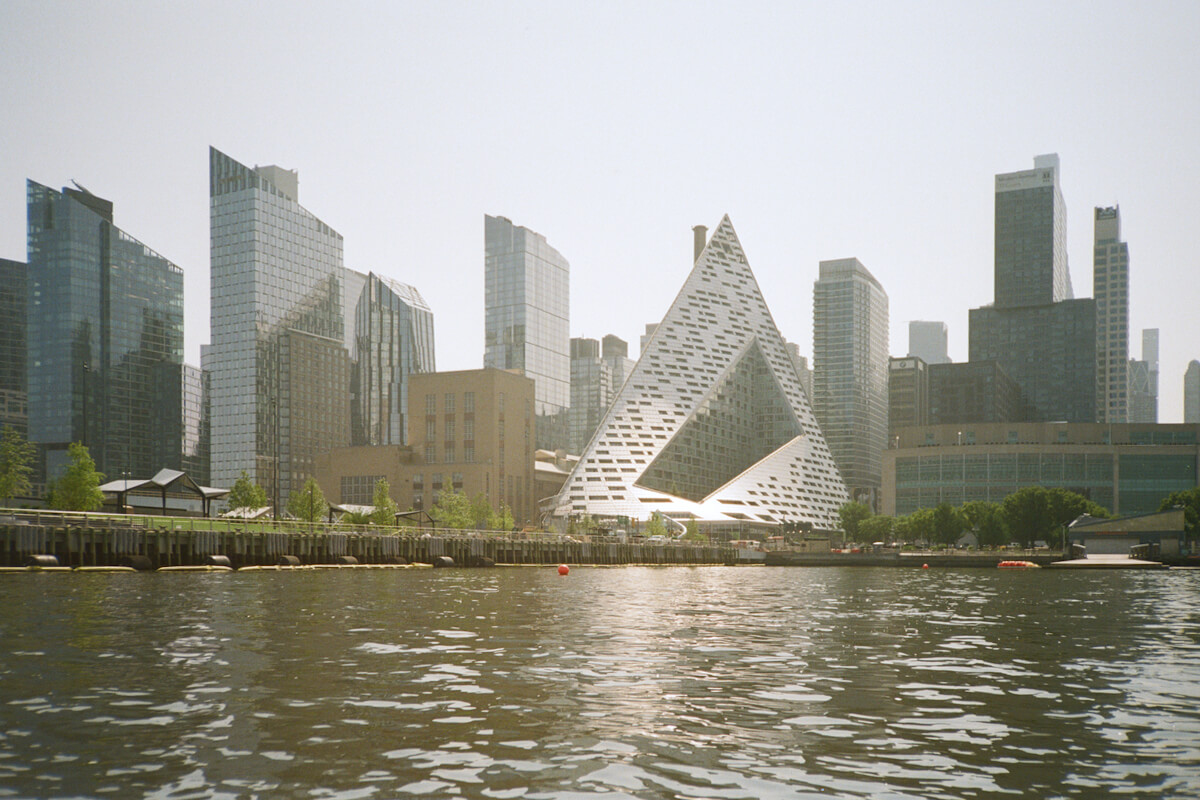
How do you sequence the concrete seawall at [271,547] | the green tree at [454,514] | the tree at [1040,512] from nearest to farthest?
the concrete seawall at [271,547] < the green tree at [454,514] < the tree at [1040,512]

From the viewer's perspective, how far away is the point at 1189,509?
156625mm

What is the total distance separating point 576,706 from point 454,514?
134639mm

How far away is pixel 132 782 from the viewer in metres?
12.4

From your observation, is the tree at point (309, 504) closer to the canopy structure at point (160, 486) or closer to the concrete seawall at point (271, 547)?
the concrete seawall at point (271, 547)

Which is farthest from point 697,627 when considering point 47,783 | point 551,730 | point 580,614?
point 47,783

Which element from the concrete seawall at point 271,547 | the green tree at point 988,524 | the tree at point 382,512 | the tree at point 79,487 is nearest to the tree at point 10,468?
the tree at point 79,487

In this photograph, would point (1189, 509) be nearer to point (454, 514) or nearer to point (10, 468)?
point (454, 514)

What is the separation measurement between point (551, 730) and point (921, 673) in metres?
10.2

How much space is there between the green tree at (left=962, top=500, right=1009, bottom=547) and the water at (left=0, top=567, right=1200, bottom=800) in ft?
475

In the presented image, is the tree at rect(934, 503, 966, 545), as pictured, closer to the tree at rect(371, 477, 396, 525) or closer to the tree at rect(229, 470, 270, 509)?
the tree at rect(371, 477, 396, 525)

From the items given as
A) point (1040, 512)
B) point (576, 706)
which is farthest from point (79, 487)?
point (1040, 512)

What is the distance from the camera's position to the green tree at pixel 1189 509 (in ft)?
511

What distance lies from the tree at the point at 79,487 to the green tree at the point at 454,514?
54.8m

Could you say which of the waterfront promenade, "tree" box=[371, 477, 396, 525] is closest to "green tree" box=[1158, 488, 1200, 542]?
the waterfront promenade
